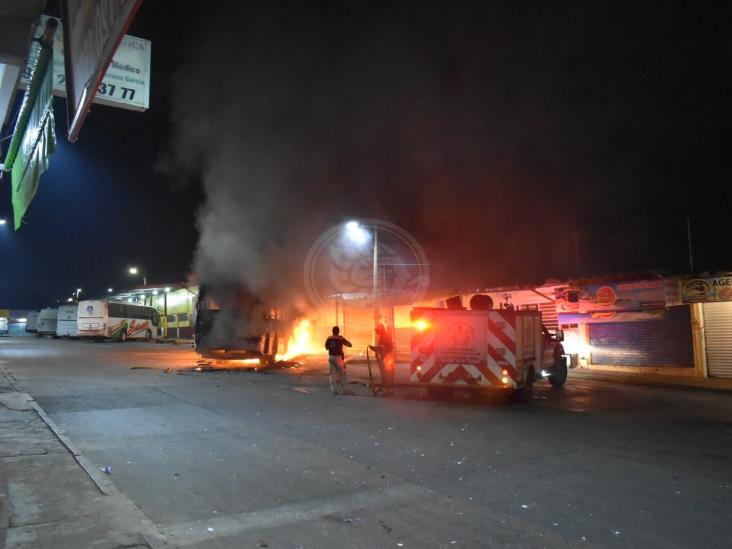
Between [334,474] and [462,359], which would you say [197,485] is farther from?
[462,359]

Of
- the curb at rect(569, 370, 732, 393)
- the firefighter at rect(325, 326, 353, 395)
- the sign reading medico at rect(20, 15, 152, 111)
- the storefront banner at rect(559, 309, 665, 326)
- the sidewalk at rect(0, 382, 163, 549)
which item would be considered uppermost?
the sign reading medico at rect(20, 15, 152, 111)

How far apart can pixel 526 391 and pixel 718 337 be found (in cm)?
689

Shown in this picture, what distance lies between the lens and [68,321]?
4025 cm

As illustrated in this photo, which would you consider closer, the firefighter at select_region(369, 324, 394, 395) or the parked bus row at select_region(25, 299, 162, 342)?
the firefighter at select_region(369, 324, 394, 395)

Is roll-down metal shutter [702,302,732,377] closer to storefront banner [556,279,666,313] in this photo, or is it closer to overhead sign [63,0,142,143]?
storefront banner [556,279,666,313]

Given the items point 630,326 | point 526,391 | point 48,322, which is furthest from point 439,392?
point 48,322

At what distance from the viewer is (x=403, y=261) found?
25.2 meters

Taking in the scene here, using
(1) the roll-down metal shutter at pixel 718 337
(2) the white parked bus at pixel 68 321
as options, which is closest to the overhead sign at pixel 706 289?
(1) the roll-down metal shutter at pixel 718 337

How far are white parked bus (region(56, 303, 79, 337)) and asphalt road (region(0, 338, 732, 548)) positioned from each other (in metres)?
33.0

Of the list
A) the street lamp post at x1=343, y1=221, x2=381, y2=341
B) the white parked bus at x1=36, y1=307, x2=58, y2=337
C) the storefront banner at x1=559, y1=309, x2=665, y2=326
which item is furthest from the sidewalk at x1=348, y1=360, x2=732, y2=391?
the white parked bus at x1=36, y1=307, x2=58, y2=337

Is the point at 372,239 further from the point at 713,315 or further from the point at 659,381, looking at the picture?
the point at 713,315

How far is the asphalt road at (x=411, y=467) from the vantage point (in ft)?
12.7

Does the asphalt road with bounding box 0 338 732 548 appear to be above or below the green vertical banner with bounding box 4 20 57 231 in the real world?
below

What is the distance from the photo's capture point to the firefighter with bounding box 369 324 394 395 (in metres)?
11.5
